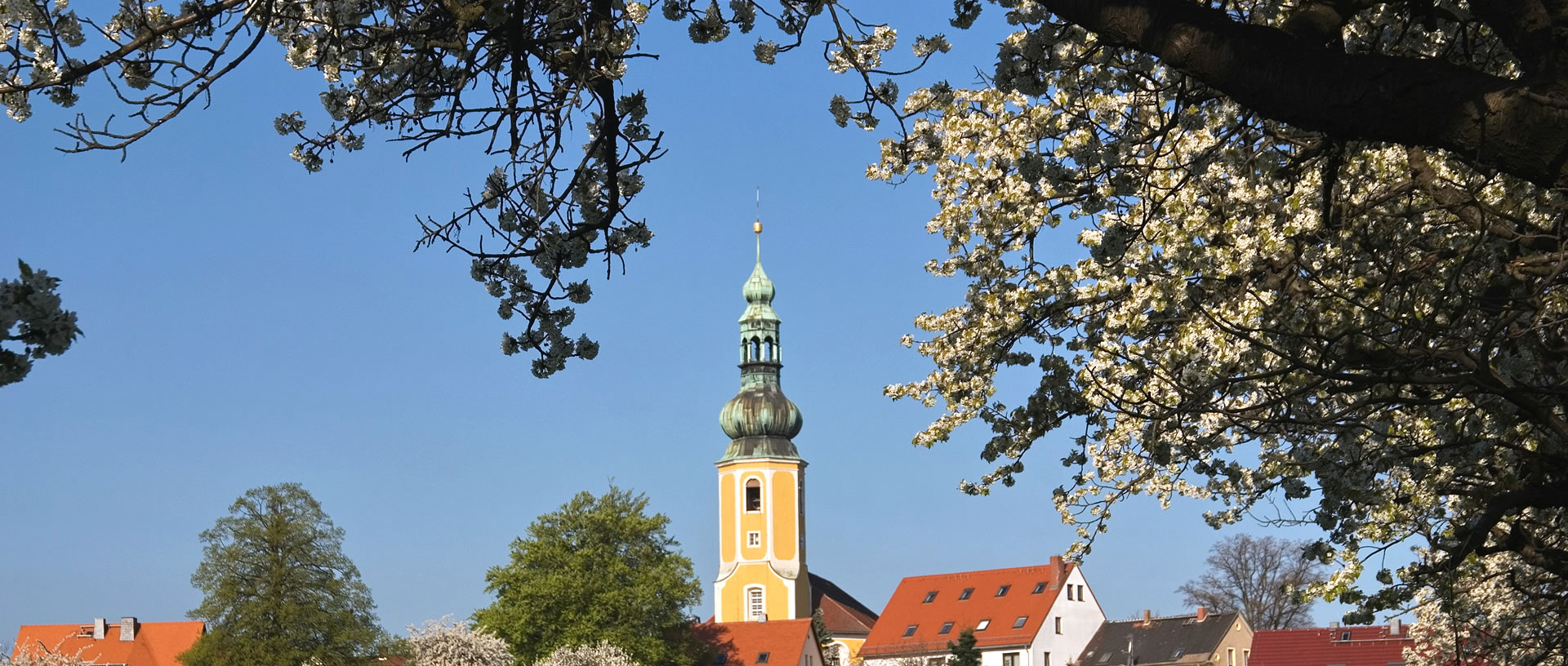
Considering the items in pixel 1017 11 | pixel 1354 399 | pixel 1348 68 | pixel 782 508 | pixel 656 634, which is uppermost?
pixel 782 508

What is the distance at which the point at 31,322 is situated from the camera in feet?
13.0

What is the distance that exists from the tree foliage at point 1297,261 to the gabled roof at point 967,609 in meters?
67.8

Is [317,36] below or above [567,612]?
below

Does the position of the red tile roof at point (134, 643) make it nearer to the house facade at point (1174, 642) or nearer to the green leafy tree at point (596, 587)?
the green leafy tree at point (596, 587)

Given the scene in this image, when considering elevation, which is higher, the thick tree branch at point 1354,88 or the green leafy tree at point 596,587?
the green leafy tree at point 596,587

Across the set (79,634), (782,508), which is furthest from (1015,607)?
(79,634)

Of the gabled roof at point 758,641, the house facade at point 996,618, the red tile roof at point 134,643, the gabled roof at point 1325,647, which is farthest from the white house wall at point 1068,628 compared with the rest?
the red tile roof at point 134,643

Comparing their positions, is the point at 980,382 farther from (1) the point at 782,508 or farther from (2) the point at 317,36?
(1) the point at 782,508

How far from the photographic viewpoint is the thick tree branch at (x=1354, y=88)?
4234 mm

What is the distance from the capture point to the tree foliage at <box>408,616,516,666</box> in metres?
53.8

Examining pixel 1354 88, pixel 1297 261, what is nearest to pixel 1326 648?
pixel 1297 261

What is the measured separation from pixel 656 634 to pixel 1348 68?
2285 inches

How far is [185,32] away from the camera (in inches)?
243

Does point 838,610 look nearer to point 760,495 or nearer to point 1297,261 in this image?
point 760,495
